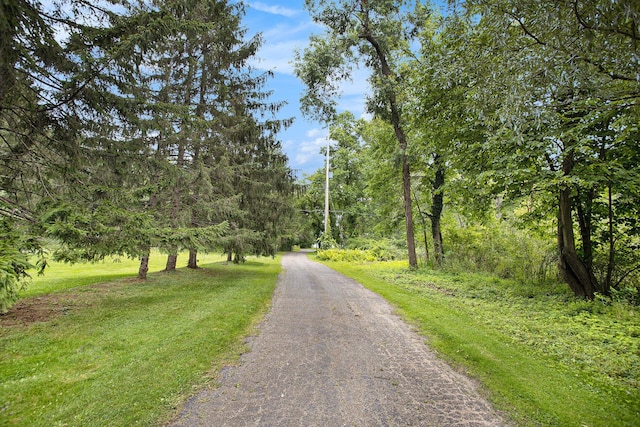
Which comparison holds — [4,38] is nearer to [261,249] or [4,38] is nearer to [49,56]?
[49,56]

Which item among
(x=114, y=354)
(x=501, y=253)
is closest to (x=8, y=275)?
(x=114, y=354)

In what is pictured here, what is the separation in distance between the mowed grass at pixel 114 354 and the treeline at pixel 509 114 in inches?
194

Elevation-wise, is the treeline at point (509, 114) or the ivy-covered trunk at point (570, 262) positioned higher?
the treeline at point (509, 114)

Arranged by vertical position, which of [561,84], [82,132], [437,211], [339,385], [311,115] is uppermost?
[311,115]

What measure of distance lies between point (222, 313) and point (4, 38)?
5592 mm

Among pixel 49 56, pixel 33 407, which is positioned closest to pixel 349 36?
pixel 49 56

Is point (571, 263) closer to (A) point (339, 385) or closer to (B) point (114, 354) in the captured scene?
(A) point (339, 385)

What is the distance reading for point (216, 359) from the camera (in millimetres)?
4047

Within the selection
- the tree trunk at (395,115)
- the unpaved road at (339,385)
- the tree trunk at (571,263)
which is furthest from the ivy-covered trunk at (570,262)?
the tree trunk at (395,115)

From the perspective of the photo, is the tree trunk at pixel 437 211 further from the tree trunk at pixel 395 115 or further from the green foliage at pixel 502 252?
the tree trunk at pixel 395 115

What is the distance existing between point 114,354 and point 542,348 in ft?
20.8

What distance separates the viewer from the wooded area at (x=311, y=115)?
3.65m

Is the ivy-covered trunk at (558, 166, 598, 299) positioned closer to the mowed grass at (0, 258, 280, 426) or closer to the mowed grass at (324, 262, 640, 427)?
the mowed grass at (324, 262, 640, 427)

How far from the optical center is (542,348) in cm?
459
